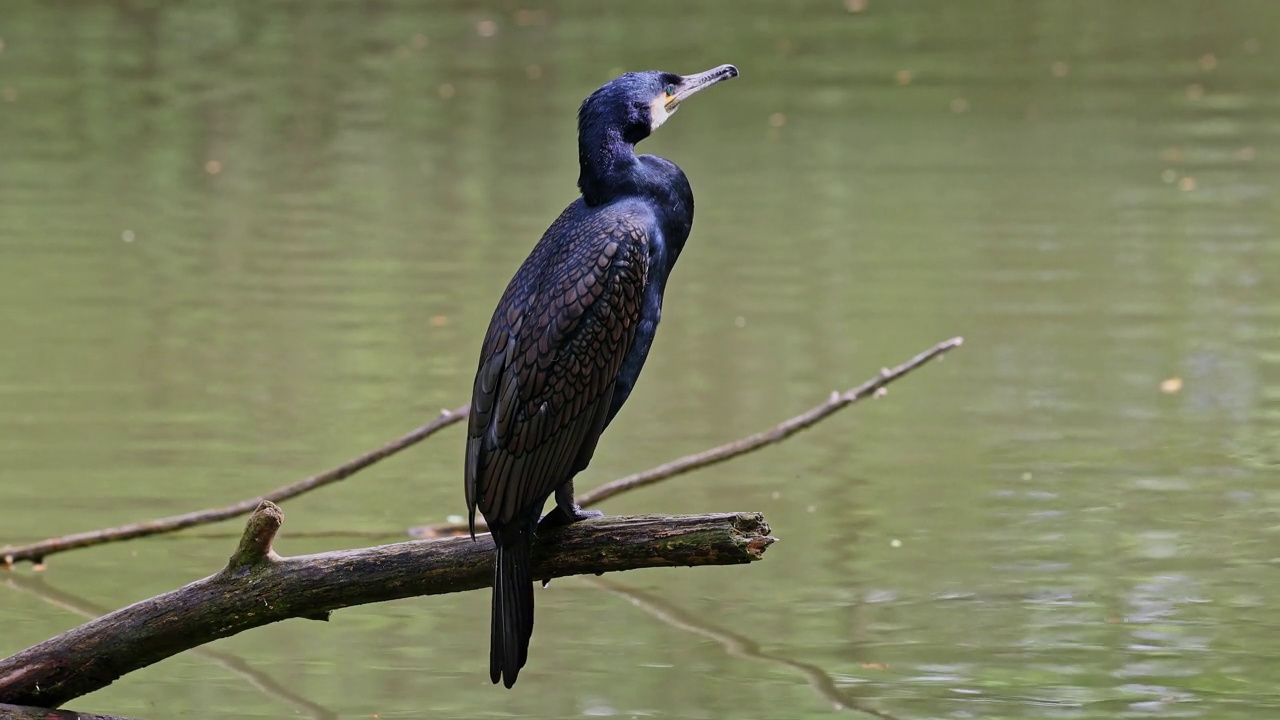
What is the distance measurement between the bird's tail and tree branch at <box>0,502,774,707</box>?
0.25ft

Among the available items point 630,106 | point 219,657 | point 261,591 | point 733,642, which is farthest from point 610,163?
point 219,657

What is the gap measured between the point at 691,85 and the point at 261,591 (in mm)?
1137

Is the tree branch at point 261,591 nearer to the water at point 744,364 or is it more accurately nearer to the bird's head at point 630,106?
the bird's head at point 630,106

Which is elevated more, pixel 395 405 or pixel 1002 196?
pixel 1002 196

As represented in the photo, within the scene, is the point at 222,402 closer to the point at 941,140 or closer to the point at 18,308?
the point at 18,308

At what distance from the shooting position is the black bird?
121 inches

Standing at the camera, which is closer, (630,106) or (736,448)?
(630,106)

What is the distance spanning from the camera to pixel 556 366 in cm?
309

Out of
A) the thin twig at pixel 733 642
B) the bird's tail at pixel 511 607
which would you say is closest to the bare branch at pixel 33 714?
the bird's tail at pixel 511 607

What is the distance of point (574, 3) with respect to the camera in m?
16.1

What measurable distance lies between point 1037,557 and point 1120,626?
1.55ft

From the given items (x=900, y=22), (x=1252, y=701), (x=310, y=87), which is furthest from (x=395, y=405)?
(x=900, y=22)

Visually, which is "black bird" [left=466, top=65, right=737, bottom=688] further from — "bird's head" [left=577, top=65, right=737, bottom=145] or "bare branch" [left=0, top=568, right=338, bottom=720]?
"bare branch" [left=0, top=568, right=338, bottom=720]

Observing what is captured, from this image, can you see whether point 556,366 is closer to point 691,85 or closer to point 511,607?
point 511,607
